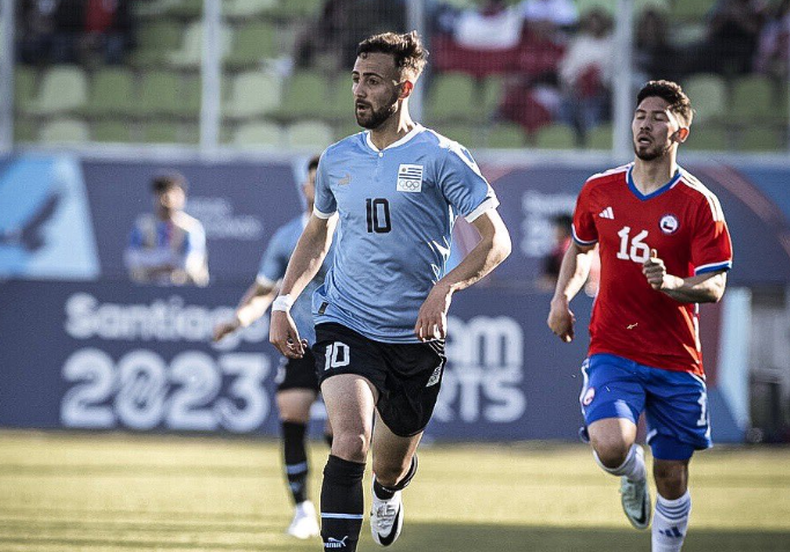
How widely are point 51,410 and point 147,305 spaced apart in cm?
145

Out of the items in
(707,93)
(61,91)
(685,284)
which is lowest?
(707,93)

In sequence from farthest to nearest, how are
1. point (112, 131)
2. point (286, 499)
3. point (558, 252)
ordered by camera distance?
point (112, 131), point (558, 252), point (286, 499)

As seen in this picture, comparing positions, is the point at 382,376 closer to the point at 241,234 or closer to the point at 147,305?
the point at 147,305

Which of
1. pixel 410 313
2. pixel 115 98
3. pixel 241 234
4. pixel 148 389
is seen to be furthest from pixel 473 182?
pixel 115 98

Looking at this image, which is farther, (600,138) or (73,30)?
(73,30)

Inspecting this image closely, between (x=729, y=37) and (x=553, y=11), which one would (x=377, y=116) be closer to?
(x=553, y=11)

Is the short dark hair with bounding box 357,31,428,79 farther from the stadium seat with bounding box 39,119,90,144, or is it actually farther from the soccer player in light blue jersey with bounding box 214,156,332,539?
the stadium seat with bounding box 39,119,90,144

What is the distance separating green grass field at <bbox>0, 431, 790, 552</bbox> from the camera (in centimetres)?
886

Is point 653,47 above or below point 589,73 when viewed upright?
above

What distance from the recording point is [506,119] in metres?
19.2

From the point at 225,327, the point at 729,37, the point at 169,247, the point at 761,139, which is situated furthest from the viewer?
the point at 729,37

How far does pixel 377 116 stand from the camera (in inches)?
259

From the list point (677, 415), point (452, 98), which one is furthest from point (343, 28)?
point (677, 415)

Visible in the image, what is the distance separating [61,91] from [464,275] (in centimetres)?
1472
